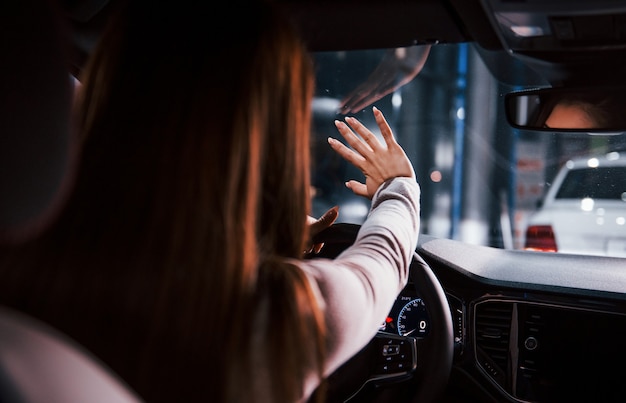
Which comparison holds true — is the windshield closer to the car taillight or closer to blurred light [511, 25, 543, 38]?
the car taillight

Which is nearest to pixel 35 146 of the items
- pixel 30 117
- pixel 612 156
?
pixel 30 117

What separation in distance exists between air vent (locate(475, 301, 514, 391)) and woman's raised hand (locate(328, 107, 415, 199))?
124 centimetres

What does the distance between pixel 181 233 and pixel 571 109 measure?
204 cm

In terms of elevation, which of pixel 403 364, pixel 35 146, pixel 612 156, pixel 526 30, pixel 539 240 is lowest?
pixel 403 364

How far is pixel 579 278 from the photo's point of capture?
2.89 m

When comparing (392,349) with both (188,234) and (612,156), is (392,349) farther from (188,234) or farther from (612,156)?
(612,156)

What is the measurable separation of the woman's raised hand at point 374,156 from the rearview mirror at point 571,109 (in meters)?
1.17

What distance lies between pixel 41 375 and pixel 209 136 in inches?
18.8

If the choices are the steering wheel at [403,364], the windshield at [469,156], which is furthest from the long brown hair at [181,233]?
the steering wheel at [403,364]

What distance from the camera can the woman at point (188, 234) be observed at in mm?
1217

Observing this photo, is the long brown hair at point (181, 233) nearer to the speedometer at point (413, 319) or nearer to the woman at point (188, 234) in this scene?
the woman at point (188, 234)

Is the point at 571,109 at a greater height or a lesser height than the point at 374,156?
greater

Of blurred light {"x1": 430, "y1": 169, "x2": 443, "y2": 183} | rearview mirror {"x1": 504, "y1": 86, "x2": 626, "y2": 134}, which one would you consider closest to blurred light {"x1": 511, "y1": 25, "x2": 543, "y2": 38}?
rearview mirror {"x1": 504, "y1": 86, "x2": 626, "y2": 134}

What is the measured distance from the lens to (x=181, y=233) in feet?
4.01
